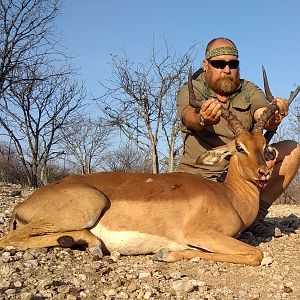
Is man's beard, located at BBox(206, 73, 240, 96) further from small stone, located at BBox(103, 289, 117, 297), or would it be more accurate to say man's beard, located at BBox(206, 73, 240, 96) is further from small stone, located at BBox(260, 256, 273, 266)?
small stone, located at BBox(103, 289, 117, 297)

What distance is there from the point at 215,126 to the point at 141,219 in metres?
2.02

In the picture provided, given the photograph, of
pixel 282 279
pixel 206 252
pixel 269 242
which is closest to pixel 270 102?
pixel 269 242

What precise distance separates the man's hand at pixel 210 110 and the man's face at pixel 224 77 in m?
1.08

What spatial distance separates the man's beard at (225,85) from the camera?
6.75 m

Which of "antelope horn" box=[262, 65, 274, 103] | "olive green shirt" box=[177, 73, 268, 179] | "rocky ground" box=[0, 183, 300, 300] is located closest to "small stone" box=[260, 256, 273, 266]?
"rocky ground" box=[0, 183, 300, 300]

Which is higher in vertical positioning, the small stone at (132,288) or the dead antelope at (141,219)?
the dead antelope at (141,219)

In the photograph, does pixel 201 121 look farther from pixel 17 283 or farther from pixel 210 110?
pixel 17 283

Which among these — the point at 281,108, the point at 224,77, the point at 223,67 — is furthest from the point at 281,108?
the point at 223,67

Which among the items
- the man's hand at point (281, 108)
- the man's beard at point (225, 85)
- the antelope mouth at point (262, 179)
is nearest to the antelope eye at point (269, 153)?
the man's hand at point (281, 108)

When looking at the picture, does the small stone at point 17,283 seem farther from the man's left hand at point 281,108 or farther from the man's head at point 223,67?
the man's head at point 223,67

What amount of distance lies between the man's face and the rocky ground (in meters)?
2.43

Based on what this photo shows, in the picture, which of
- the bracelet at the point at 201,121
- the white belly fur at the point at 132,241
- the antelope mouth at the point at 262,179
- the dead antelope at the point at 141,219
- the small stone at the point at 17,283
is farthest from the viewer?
the bracelet at the point at 201,121

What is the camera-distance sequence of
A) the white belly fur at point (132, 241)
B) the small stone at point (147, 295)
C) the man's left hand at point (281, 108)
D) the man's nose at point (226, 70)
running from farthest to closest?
1. the man's nose at point (226, 70)
2. the man's left hand at point (281, 108)
3. the white belly fur at point (132, 241)
4. the small stone at point (147, 295)

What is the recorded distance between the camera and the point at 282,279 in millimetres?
4277
